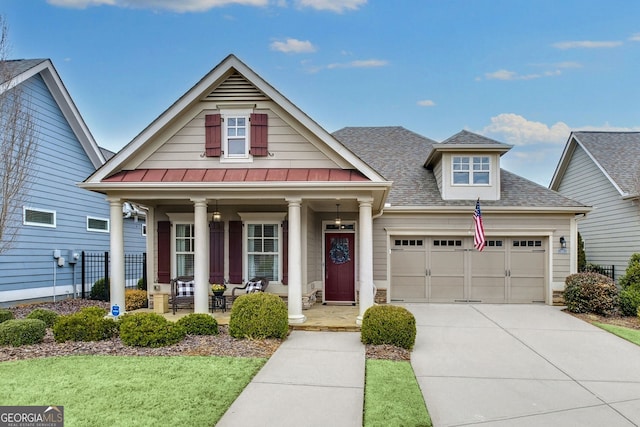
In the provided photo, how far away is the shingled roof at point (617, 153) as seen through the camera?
14091mm

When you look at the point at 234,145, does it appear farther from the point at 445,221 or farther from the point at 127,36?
the point at 127,36

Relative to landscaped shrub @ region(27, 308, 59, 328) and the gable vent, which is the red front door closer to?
the gable vent

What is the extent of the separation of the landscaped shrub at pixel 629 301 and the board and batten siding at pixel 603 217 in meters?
3.35

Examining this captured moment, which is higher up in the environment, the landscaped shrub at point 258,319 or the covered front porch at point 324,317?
the landscaped shrub at point 258,319

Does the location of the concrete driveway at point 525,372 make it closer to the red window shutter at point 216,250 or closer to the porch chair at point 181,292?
the red window shutter at point 216,250

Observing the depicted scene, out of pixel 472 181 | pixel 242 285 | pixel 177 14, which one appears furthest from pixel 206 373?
pixel 177 14

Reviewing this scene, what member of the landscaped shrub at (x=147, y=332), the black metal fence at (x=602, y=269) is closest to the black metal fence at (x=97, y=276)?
the landscaped shrub at (x=147, y=332)

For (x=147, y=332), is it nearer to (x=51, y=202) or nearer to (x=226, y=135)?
(x=226, y=135)

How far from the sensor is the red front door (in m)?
12.5

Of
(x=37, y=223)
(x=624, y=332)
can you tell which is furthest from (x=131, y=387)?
(x=624, y=332)

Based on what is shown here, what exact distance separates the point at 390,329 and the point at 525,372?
7.16ft

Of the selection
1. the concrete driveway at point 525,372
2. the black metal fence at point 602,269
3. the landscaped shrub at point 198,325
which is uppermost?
the black metal fence at point 602,269

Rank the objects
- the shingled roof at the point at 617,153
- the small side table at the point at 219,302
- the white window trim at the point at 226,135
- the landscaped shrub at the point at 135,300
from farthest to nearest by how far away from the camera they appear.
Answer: the shingled roof at the point at 617,153 → the landscaped shrub at the point at 135,300 → the small side table at the point at 219,302 → the white window trim at the point at 226,135

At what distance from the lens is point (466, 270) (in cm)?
1294
